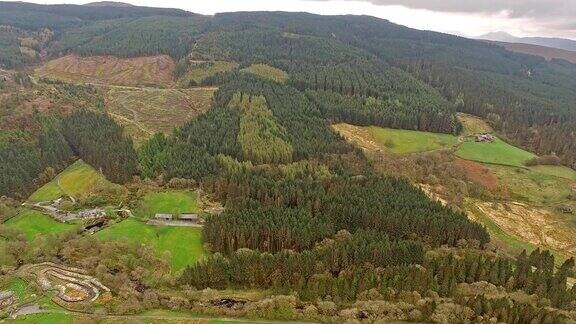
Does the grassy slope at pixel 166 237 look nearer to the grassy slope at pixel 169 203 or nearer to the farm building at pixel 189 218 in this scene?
the farm building at pixel 189 218

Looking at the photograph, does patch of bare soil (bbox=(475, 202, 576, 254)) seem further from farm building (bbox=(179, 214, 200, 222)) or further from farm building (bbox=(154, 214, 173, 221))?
farm building (bbox=(154, 214, 173, 221))

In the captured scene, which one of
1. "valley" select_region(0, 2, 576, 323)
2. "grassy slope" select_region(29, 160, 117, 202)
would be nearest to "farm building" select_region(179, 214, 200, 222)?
"valley" select_region(0, 2, 576, 323)

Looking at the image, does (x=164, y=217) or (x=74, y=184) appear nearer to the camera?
(x=164, y=217)

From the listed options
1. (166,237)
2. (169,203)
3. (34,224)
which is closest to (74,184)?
(34,224)

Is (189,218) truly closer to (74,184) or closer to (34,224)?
(34,224)

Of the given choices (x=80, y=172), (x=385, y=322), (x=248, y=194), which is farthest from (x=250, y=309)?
(x=80, y=172)

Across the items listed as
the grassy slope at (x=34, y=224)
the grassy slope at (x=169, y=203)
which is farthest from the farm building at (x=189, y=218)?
the grassy slope at (x=34, y=224)
